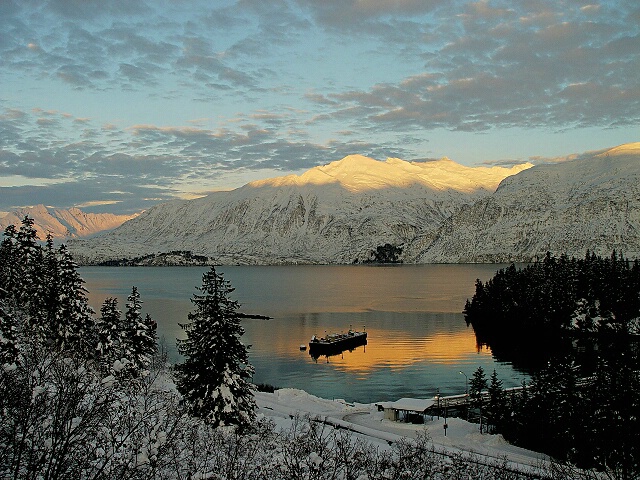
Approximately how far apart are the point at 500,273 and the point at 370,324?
3602 cm

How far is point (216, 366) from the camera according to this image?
30.2 m

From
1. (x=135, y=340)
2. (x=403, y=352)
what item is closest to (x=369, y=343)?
(x=403, y=352)

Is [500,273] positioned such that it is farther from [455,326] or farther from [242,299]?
[242,299]

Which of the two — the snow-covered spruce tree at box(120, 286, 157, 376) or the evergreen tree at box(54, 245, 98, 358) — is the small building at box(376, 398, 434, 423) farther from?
the evergreen tree at box(54, 245, 98, 358)

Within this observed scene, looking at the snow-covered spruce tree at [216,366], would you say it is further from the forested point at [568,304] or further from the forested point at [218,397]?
the forested point at [568,304]

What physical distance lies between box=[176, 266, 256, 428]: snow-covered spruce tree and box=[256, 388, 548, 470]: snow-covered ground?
5.44 m

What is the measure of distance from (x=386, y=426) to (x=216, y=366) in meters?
17.7

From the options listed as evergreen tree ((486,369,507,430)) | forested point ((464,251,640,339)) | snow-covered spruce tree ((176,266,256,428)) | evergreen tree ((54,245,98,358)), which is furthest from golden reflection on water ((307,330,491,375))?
snow-covered spruce tree ((176,266,256,428))

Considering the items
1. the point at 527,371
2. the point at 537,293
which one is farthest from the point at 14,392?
the point at 537,293

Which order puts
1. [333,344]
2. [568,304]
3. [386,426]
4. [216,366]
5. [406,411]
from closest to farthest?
[216,366]
[386,426]
[406,411]
[333,344]
[568,304]

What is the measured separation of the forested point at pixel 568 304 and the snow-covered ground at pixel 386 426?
53097 millimetres

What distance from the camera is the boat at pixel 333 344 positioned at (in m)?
84.5

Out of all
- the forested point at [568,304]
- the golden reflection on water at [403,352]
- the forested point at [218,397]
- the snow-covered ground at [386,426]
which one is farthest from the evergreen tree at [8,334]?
the forested point at [568,304]

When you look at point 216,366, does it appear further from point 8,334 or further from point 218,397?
point 8,334
